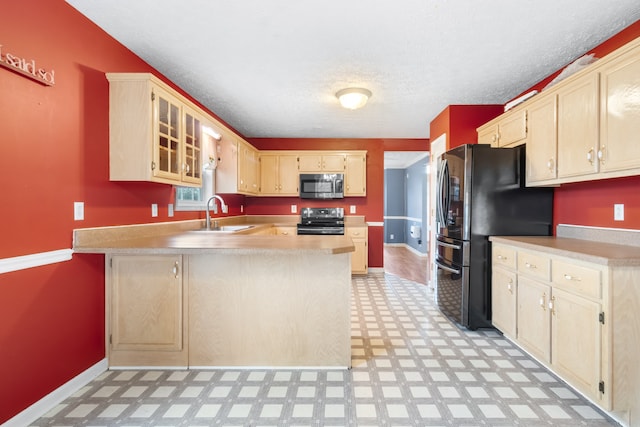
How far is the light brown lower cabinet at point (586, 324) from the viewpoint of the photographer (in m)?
1.54

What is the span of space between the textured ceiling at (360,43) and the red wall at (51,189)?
0.31 m

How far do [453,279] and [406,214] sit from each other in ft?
19.3

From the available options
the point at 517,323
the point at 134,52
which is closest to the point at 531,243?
the point at 517,323

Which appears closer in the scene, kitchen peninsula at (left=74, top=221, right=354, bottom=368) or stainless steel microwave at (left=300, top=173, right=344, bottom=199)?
kitchen peninsula at (left=74, top=221, right=354, bottom=368)

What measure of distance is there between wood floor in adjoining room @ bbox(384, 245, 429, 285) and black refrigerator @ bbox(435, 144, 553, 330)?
175cm

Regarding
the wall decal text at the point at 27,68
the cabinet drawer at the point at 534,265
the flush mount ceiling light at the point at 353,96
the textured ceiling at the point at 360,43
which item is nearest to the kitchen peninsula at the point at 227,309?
the wall decal text at the point at 27,68

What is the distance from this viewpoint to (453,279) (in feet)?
9.61

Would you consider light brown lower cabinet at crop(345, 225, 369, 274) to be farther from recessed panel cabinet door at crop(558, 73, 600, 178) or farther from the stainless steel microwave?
recessed panel cabinet door at crop(558, 73, 600, 178)

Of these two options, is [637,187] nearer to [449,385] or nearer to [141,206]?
[449,385]

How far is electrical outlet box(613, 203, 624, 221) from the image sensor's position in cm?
207

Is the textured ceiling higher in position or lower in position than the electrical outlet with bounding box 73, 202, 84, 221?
higher

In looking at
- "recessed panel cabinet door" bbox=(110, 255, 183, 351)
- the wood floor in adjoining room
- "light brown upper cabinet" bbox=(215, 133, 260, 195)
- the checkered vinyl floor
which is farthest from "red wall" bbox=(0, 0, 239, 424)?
the wood floor in adjoining room

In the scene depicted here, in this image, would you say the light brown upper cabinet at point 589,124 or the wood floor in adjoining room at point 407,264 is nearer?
the light brown upper cabinet at point 589,124

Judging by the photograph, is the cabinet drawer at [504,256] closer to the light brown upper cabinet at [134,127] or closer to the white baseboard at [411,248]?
the light brown upper cabinet at [134,127]
